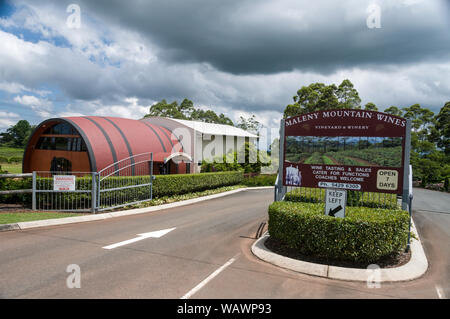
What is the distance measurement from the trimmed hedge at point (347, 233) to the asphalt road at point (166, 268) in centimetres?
86

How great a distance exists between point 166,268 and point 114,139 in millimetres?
12300

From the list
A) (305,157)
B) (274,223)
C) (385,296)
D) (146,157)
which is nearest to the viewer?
(385,296)

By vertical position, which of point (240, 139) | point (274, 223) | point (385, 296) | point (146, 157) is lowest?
point (385, 296)

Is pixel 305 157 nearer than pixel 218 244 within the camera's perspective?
No

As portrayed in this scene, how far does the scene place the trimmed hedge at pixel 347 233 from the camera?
6.55 meters

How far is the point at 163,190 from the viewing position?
54.9 ft

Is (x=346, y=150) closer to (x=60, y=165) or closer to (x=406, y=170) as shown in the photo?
(x=406, y=170)

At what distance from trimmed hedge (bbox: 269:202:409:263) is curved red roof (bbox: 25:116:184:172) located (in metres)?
11.5

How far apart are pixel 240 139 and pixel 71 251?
25.9 m

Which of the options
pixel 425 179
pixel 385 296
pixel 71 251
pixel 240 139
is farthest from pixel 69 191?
pixel 425 179

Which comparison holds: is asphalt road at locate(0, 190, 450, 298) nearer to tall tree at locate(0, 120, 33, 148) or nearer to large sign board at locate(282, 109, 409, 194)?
large sign board at locate(282, 109, 409, 194)

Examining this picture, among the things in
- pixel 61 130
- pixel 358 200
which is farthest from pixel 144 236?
pixel 61 130

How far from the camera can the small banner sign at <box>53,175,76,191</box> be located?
12352 mm

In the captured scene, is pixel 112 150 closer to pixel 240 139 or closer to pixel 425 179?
pixel 240 139
